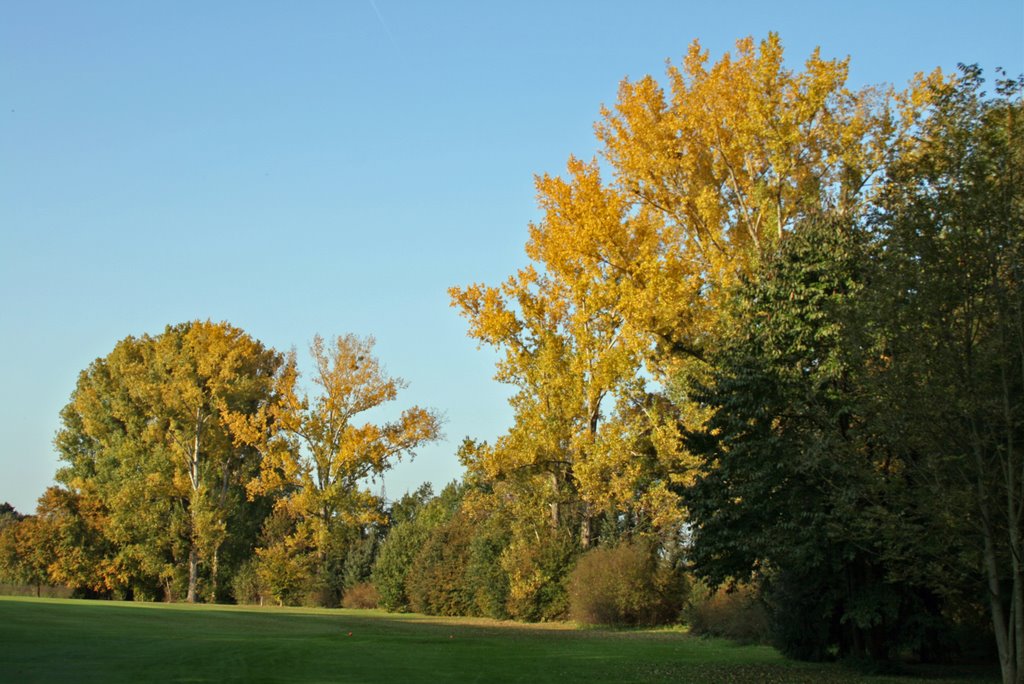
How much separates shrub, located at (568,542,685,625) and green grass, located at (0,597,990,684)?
11.8 feet

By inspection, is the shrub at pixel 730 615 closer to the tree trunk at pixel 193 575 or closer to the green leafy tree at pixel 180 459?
the green leafy tree at pixel 180 459

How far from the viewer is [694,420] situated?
1069 inches

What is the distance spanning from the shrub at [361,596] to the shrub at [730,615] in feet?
75.9

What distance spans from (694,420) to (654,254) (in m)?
7.98

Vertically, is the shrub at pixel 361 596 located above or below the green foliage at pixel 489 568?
below

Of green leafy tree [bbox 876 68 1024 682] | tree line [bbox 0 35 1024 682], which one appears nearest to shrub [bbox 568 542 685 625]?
tree line [bbox 0 35 1024 682]

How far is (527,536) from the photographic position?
119 feet

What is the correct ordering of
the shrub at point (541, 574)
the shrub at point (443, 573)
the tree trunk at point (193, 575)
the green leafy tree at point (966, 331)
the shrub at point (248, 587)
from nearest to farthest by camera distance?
the green leafy tree at point (966, 331)
the shrub at point (541, 574)
the shrub at point (443, 573)
the shrub at point (248, 587)
the tree trunk at point (193, 575)

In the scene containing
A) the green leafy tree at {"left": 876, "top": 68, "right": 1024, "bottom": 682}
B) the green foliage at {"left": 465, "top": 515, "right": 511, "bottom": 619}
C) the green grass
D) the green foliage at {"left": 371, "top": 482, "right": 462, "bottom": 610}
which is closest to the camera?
the green leafy tree at {"left": 876, "top": 68, "right": 1024, "bottom": 682}

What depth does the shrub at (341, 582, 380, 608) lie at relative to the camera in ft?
159

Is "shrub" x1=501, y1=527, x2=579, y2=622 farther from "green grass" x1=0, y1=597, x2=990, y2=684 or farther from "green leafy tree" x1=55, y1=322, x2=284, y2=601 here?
"green leafy tree" x1=55, y1=322, x2=284, y2=601

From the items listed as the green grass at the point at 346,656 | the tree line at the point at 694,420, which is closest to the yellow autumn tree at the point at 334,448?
the tree line at the point at 694,420

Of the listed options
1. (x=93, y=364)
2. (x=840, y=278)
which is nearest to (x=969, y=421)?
(x=840, y=278)

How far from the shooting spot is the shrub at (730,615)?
82.7 ft
